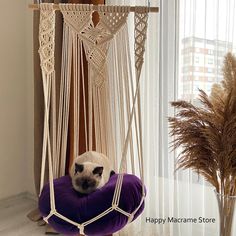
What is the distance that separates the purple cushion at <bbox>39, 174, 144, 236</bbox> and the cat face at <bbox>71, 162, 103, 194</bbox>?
0.03 meters

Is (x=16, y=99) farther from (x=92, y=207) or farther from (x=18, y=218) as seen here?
(x=92, y=207)

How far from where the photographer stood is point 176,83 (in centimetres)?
195

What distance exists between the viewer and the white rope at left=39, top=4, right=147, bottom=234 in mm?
1463

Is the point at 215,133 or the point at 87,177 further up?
the point at 215,133

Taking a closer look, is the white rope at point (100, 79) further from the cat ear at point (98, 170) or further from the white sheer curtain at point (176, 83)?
the white sheer curtain at point (176, 83)

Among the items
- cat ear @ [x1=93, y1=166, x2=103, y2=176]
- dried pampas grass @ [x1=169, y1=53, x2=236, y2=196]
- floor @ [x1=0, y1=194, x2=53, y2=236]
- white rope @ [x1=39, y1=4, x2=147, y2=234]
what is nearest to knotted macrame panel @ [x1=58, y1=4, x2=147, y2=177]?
white rope @ [x1=39, y1=4, x2=147, y2=234]

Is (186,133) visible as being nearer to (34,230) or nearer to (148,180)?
(148,180)

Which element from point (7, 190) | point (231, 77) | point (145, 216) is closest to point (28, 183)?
point (7, 190)

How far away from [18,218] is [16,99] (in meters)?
1.04

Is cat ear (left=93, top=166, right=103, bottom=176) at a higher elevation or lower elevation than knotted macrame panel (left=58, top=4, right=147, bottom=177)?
lower

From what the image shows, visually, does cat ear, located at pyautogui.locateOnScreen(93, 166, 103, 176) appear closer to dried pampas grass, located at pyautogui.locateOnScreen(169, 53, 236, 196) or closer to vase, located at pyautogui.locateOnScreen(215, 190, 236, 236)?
dried pampas grass, located at pyautogui.locateOnScreen(169, 53, 236, 196)

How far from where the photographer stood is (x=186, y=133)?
1.31 meters

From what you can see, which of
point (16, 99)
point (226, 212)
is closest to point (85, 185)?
point (226, 212)

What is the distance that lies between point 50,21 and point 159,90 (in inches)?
32.9
